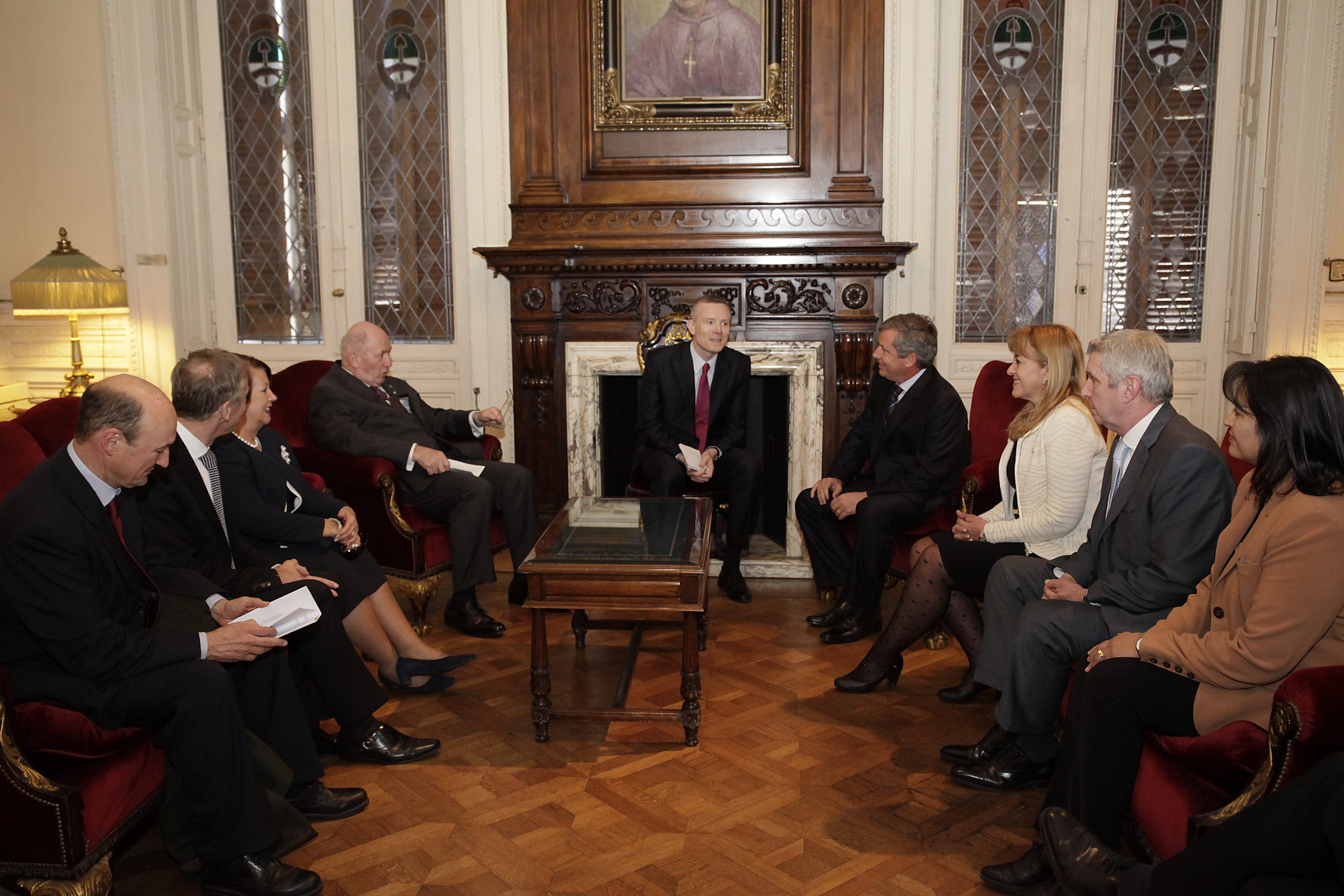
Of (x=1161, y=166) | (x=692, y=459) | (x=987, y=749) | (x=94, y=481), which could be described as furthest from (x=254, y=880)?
(x=1161, y=166)

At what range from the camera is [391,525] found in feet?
13.5

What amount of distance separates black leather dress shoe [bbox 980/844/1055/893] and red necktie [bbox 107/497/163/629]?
2.13m

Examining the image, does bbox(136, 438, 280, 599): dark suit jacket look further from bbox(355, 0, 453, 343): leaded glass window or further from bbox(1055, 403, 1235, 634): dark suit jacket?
bbox(355, 0, 453, 343): leaded glass window

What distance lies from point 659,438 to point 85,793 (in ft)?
9.49

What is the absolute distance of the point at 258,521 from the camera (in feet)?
10.6

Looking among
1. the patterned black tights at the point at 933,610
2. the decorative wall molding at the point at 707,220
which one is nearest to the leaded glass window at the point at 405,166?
the decorative wall molding at the point at 707,220

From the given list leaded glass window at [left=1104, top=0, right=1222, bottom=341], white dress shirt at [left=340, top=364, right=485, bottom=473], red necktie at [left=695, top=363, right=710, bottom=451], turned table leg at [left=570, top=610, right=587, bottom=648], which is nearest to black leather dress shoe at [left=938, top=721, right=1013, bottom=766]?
turned table leg at [left=570, top=610, right=587, bottom=648]

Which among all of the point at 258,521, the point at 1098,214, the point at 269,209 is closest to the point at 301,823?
the point at 258,521

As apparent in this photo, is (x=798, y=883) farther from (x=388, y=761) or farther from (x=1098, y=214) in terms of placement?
(x=1098, y=214)

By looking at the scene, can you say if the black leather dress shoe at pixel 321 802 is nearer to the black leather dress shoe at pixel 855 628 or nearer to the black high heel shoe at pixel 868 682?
the black high heel shoe at pixel 868 682

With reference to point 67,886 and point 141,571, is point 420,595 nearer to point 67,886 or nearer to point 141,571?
point 141,571

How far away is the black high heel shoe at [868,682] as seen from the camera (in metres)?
3.59

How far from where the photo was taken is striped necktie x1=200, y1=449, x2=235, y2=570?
2.99m

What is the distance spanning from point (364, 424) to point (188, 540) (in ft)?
4.87
